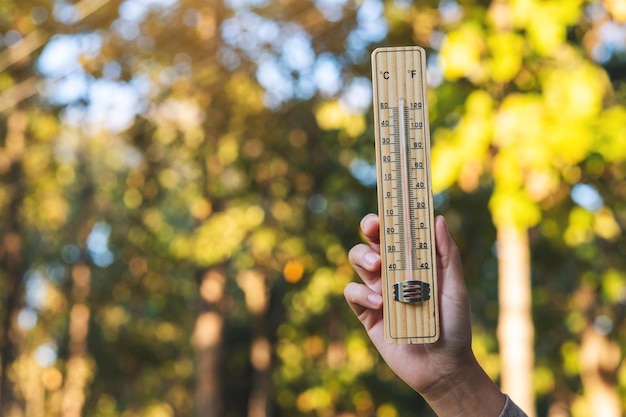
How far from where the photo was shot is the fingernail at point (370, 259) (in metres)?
2.31

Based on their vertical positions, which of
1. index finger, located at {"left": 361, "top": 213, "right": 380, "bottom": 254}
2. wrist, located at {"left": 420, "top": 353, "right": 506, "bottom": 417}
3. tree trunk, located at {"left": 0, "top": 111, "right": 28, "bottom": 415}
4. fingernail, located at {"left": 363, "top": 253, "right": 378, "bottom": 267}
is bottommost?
wrist, located at {"left": 420, "top": 353, "right": 506, "bottom": 417}

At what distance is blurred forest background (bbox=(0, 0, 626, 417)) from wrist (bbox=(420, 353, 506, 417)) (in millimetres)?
3051

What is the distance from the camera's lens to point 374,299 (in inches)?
92.3

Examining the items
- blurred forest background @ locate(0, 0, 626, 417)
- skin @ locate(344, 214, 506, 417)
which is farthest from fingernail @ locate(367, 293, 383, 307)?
blurred forest background @ locate(0, 0, 626, 417)

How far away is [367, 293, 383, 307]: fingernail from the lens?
2334 mm

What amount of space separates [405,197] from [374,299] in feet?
0.91

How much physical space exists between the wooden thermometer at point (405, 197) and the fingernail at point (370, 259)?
0.29 ft

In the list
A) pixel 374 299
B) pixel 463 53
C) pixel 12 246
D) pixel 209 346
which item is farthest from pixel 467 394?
pixel 12 246

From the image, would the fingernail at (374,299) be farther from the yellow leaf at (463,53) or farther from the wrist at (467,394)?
the yellow leaf at (463,53)

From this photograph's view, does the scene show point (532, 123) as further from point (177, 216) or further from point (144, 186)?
point (177, 216)

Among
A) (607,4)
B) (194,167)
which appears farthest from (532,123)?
(194,167)

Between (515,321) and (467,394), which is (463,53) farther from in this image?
(467,394)

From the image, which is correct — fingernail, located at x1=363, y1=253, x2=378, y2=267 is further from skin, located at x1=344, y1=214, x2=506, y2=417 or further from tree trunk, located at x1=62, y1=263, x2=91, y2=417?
tree trunk, located at x1=62, y1=263, x2=91, y2=417

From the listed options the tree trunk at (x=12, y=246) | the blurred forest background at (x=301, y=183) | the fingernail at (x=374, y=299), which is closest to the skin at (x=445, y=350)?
the fingernail at (x=374, y=299)
